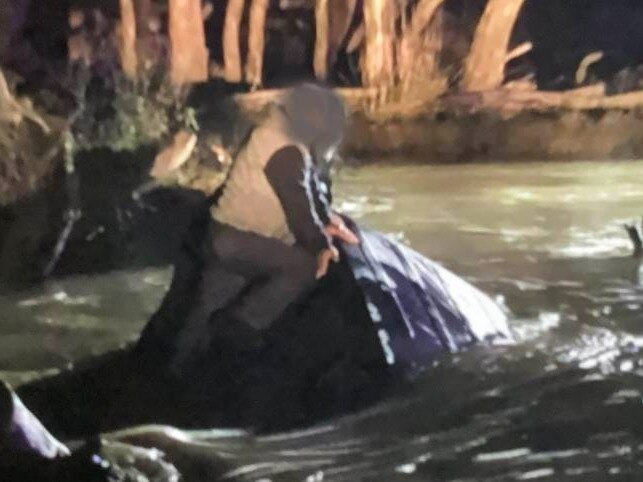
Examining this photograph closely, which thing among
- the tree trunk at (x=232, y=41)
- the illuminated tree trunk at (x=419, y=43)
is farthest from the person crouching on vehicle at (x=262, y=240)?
the illuminated tree trunk at (x=419, y=43)

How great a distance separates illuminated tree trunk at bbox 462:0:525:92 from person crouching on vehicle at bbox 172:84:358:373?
0.36 meters

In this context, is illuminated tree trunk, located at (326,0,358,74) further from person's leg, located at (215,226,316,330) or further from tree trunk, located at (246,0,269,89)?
person's leg, located at (215,226,316,330)

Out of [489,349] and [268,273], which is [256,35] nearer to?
[268,273]

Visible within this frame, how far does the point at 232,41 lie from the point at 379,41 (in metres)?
0.27

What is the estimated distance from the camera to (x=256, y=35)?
191 cm

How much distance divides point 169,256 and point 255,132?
0.26m

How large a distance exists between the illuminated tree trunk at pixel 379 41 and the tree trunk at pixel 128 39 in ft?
1.35

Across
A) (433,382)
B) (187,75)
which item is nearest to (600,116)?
(433,382)

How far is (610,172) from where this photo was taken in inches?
78.5

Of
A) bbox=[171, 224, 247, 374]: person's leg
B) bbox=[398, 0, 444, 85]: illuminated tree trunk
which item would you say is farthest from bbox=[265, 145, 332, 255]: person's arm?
bbox=[398, 0, 444, 85]: illuminated tree trunk

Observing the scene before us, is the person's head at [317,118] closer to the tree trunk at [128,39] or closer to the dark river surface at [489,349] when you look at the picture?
the dark river surface at [489,349]

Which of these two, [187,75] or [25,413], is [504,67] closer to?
[187,75]

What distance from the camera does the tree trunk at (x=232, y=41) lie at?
6.21ft

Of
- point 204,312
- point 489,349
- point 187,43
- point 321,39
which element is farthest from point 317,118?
point 489,349
